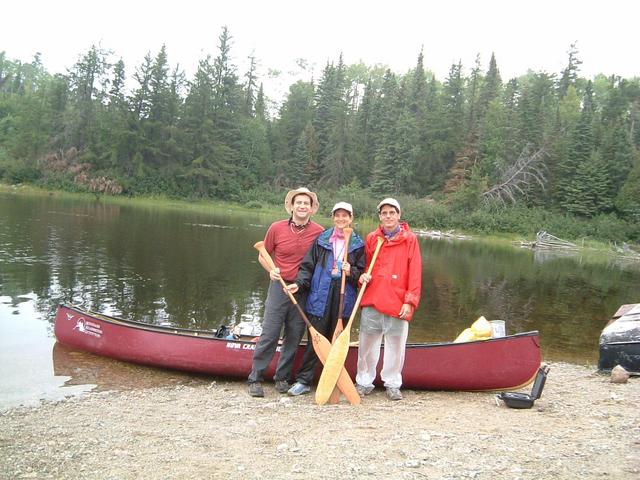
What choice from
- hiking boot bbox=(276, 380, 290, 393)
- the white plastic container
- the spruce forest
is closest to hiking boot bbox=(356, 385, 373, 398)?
hiking boot bbox=(276, 380, 290, 393)

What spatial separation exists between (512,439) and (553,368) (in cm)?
486

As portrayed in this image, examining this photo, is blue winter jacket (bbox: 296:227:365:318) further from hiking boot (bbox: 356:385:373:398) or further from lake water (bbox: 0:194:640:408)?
lake water (bbox: 0:194:640:408)

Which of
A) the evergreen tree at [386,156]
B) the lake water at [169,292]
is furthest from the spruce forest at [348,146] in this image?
the lake water at [169,292]

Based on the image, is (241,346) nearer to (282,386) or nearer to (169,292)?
(282,386)

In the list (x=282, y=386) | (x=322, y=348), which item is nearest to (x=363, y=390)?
(x=322, y=348)

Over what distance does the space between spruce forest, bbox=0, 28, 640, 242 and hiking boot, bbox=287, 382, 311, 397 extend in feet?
136

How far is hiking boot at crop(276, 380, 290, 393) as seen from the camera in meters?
6.44

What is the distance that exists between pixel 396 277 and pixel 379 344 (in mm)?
853

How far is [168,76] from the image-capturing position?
2264 inches

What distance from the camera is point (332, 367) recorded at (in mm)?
5961

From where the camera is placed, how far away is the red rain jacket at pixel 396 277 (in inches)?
229

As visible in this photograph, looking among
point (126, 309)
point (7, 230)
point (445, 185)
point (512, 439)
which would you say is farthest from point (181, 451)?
point (445, 185)

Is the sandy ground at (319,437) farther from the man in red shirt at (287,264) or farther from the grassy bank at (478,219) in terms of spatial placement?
the grassy bank at (478,219)

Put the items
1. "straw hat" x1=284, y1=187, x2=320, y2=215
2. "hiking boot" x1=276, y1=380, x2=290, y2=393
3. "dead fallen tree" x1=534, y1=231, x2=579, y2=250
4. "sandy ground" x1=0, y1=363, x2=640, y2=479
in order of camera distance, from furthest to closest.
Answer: "dead fallen tree" x1=534, y1=231, x2=579, y2=250 → "hiking boot" x1=276, y1=380, x2=290, y2=393 → "straw hat" x1=284, y1=187, x2=320, y2=215 → "sandy ground" x1=0, y1=363, x2=640, y2=479
